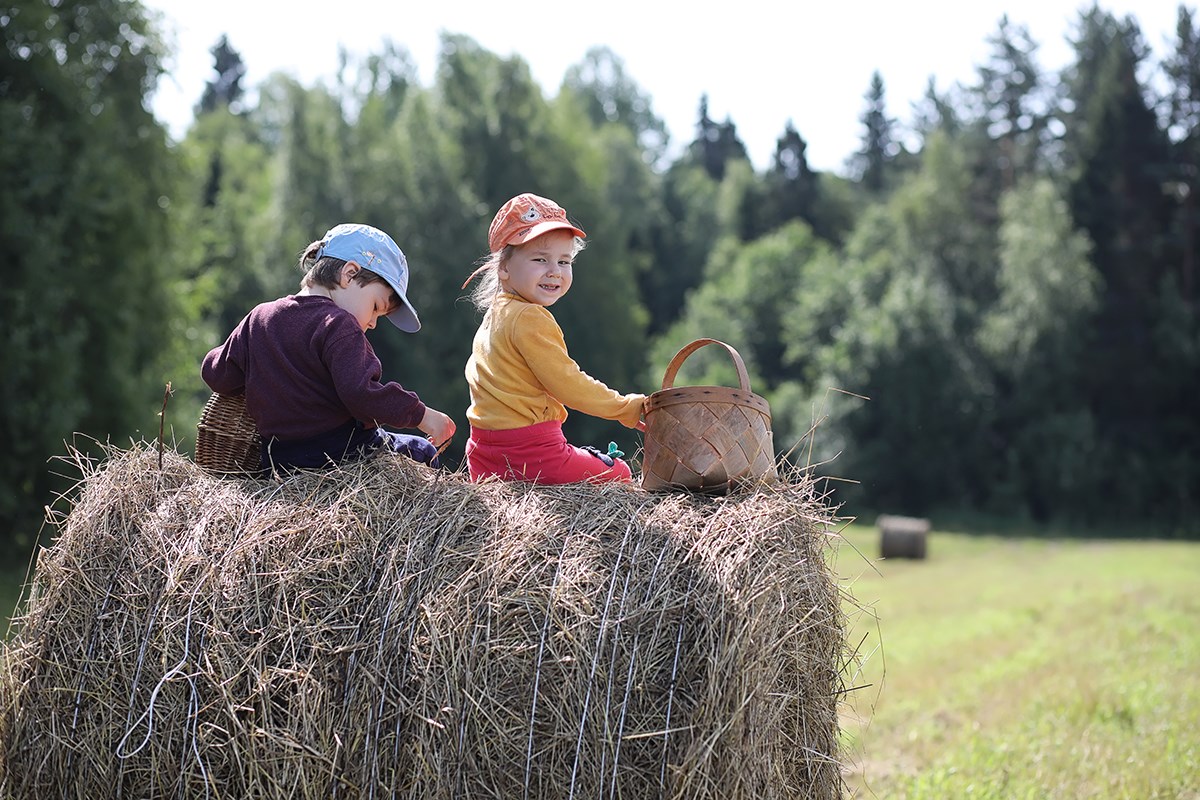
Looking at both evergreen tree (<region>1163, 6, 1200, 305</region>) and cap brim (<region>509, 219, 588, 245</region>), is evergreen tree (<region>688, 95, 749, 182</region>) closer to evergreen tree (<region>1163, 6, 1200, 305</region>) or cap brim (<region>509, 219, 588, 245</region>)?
evergreen tree (<region>1163, 6, 1200, 305</region>)

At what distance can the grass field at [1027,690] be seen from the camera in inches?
265

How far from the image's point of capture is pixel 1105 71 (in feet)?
145

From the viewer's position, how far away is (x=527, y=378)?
525 cm

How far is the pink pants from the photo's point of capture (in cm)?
525

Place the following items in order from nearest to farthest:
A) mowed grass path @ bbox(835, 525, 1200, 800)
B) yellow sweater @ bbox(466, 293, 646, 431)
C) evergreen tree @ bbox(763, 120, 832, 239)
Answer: yellow sweater @ bbox(466, 293, 646, 431)
mowed grass path @ bbox(835, 525, 1200, 800)
evergreen tree @ bbox(763, 120, 832, 239)

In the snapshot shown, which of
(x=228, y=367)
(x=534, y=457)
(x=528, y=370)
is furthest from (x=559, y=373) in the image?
(x=228, y=367)

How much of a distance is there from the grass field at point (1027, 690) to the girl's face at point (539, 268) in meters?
1.73

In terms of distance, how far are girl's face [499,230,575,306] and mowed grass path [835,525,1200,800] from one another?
197 cm

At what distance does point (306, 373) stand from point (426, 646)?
1.41m

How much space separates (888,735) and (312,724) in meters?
5.53

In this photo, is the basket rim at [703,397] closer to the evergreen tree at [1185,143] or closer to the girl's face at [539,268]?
the girl's face at [539,268]

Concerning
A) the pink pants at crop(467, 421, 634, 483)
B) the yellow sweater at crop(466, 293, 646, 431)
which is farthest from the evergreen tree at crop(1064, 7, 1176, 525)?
the yellow sweater at crop(466, 293, 646, 431)

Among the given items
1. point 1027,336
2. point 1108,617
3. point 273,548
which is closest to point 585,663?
point 273,548

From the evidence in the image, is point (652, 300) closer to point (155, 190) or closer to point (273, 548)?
point (155, 190)
